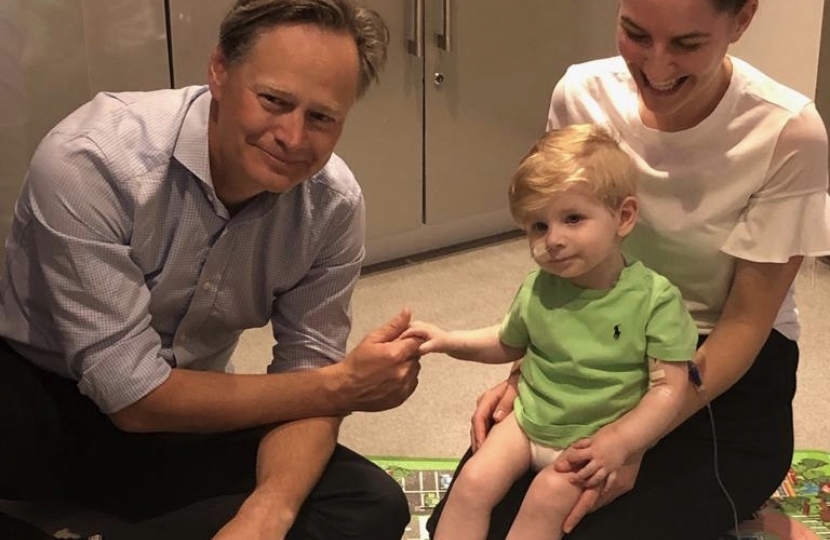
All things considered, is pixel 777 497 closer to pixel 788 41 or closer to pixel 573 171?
pixel 573 171

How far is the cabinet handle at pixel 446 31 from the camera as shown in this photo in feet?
9.10

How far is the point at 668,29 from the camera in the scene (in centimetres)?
145

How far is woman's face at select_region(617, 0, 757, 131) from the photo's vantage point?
1.44 m

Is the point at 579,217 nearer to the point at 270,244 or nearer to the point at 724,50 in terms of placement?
the point at 724,50

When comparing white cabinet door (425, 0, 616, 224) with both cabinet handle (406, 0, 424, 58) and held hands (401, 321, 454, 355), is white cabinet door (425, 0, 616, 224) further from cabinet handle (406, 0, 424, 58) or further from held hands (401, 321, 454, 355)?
held hands (401, 321, 454, 355)

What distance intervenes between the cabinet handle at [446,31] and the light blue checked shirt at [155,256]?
1217mm

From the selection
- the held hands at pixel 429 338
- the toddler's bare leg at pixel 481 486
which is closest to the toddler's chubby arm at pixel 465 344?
the held hands at pixel 429 338

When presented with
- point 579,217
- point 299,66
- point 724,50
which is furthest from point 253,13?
point 724,50

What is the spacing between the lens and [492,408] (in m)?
1.66

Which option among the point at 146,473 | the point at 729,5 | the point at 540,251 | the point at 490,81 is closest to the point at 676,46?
the point at 729,5

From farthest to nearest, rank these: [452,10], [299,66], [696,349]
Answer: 1. [452,10]
2. [696,349]
3. [299,66]

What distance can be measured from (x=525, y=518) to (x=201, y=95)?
Result: 708mm

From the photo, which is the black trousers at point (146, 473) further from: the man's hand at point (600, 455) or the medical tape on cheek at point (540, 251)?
the medical tape on cheek at point (540, 251)

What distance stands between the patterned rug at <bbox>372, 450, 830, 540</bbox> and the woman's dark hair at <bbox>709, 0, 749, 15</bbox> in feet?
2.78
